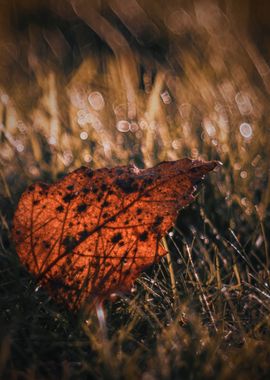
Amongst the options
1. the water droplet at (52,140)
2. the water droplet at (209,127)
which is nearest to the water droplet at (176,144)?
the water droplet at (209,127)

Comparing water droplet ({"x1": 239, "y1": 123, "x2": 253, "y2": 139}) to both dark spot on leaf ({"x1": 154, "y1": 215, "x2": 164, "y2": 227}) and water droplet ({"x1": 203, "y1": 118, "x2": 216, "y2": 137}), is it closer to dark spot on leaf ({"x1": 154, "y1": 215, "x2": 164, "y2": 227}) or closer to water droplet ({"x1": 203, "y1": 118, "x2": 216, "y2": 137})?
water droplet ({"x1": 203, "y1": 118, "x2": 216, "y2": 137})

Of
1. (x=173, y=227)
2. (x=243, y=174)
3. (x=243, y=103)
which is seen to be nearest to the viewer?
(x=173, y=227)

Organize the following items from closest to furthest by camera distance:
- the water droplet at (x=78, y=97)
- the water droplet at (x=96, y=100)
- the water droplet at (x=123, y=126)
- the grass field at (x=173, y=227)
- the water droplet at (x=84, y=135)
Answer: the grass field at (x=173, y=227), the water droplet at (x=84, y=135), the water droplet at (x=123, y=126), the water droplet at (x=78, y=97), the water droplet at (x=96, y=100)

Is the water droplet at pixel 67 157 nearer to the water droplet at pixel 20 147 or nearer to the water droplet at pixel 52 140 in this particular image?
the water droplet at pixel 52 140

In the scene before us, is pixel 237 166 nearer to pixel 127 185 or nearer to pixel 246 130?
pixel 246 130

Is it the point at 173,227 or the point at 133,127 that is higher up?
the point at 133,127

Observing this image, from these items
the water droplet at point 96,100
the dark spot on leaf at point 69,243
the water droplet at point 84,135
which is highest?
the water droplet at point 96,100

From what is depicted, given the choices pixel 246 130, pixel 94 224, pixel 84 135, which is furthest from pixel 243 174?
pixel 94 224

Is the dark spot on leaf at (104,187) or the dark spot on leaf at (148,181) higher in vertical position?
the dark spot on leaf at (104,187)
